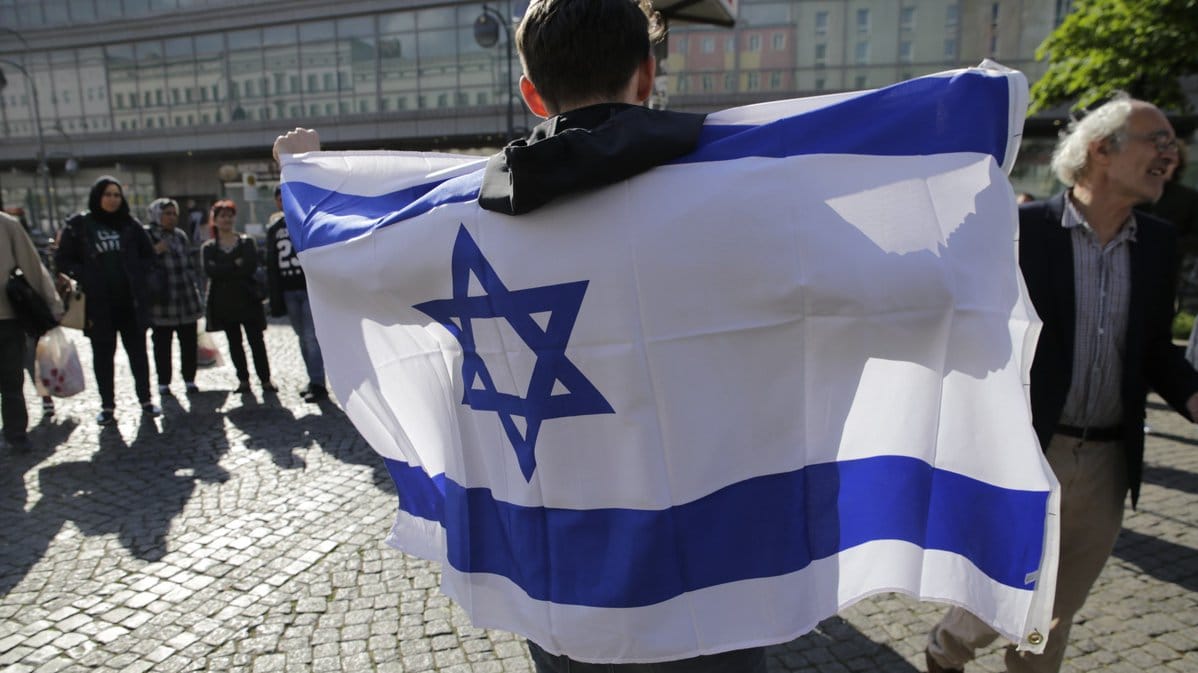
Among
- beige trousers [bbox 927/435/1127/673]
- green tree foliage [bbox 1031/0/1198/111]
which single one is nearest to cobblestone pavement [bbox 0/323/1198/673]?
beige trousers [bbox 927/435/1127/673]

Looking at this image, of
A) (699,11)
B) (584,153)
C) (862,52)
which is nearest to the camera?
(584,153)

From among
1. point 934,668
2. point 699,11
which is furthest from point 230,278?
point 934,668

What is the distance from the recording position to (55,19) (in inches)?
1371

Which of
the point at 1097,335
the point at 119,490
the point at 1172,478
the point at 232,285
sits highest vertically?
the point at 1097,335

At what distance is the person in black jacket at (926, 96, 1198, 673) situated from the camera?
2.32 m

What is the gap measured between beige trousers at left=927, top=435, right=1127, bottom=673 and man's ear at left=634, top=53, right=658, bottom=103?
6.24 ft

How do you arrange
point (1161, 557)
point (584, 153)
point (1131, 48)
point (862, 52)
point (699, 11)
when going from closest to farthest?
point (584, 153) < point (1161, 557) < point (699, 11) < point (1131, 48) < point (862, 52)

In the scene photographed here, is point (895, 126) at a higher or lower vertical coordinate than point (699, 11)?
lower

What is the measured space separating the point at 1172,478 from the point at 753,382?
17.1 ft

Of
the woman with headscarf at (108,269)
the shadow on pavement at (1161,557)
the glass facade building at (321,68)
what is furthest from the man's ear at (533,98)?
the glass facade building at (321,68)

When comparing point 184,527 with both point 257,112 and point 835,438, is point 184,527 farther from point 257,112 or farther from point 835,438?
point 257,112

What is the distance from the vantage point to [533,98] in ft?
4.70

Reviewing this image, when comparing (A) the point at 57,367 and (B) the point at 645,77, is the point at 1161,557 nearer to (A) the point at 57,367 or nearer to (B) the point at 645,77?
(B) the point at 645,77

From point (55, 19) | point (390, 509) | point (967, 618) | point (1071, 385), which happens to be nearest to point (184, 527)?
point (390, 509)
